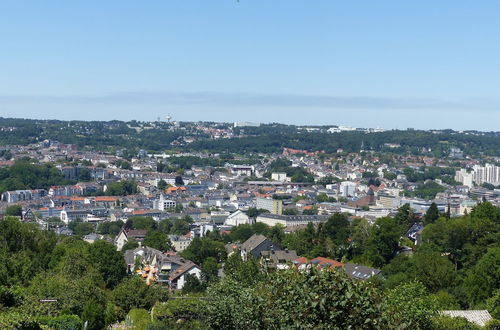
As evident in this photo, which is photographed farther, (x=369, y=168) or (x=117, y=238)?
(x=369, y=168)

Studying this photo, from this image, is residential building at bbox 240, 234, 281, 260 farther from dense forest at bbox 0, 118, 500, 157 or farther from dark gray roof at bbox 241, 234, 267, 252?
dense forest at bbox 0, 118, 500, 157

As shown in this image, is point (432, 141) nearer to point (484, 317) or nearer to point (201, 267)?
point (201, 267)

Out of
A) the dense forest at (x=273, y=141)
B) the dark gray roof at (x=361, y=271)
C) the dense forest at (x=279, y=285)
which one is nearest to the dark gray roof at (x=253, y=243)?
the dense forest at (x=279, y=285)

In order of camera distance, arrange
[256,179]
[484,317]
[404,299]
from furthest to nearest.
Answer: [256,179] < [484,317] < [404,299]

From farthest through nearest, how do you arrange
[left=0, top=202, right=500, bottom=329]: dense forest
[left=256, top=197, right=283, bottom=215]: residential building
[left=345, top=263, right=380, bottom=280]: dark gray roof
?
[left=256, top=197, right=283, bottom=215]: residential building → [left=345, top=263, right=380, bottom=280]: dark gray roof → [left=0, top=202, right=500, bottom=329]: dense forest

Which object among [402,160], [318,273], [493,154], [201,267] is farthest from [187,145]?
[318,273]

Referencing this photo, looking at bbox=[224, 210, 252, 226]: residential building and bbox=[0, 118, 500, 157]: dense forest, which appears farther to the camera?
bbox=[0, 118, 500, 157]: dense forest

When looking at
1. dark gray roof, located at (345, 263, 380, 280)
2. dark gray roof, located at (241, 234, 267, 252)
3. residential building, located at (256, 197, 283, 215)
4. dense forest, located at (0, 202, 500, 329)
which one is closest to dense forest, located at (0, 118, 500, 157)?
residential building, located at (256, 197, 283, 215)

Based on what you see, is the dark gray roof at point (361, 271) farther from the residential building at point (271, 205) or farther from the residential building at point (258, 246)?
the residential building at point (271, 205)
